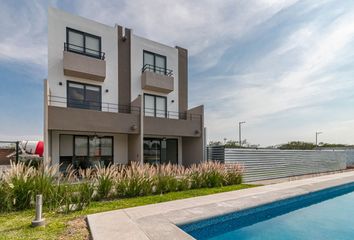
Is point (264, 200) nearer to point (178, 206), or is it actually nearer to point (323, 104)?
point (178, 206)

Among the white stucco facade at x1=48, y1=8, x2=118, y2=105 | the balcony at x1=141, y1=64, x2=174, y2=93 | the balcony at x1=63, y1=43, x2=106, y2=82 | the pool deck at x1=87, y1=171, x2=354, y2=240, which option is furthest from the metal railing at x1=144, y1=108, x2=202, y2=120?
the pool deck at x1=87, y1=171, x2=354, y2=240

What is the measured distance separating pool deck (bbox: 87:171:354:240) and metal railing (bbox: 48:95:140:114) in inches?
306

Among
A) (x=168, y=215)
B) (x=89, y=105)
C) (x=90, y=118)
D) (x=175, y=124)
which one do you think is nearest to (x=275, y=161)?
(x=175, y=124)

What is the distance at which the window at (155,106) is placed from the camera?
16.3m

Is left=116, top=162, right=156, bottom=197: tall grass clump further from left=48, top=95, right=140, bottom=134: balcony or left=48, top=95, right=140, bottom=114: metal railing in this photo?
left=48, top=95, right=140, bottom=114: metal railing

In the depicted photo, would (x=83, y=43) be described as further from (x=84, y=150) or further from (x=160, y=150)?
(x=160, y=150)

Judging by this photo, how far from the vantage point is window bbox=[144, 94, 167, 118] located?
16266 mm

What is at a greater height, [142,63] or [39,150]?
[142,63]

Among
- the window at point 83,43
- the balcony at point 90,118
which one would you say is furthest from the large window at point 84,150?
the window at point 83,43

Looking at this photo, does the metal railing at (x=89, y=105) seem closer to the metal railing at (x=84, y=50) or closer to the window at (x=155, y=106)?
the window at (x=155, y=106)

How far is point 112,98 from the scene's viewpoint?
49.1ft

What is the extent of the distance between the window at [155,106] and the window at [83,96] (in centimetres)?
321

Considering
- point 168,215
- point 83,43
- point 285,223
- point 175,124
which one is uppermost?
point 83,43

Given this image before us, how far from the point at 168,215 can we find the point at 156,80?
36.3ft
